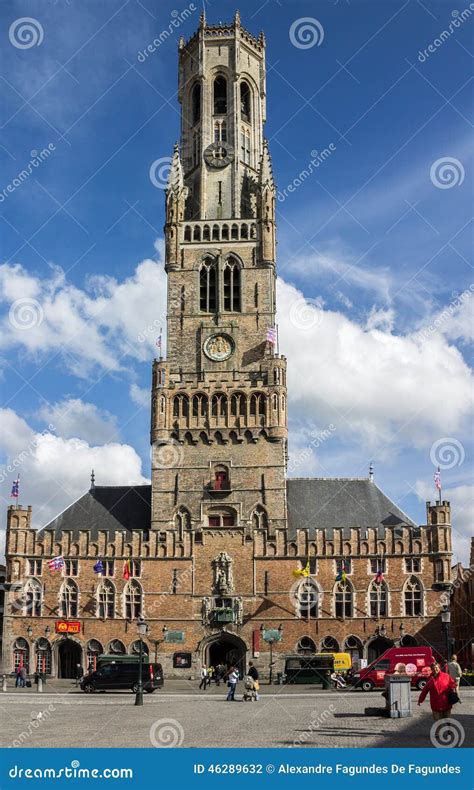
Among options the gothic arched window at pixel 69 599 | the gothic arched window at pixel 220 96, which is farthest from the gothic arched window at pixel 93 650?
the gothic arched window at pixel 220 96

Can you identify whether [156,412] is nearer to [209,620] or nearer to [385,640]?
[209,620]

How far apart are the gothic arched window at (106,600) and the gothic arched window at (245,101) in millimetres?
41318

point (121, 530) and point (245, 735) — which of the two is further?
point (121, 530)

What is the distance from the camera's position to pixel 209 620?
61.8 metres

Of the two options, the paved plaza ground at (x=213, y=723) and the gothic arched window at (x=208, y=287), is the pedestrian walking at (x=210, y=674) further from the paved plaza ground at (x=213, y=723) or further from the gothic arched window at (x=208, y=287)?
the gothic arched window at (x=208, y=287)

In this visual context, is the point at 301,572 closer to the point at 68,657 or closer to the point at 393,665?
the point at 393,665

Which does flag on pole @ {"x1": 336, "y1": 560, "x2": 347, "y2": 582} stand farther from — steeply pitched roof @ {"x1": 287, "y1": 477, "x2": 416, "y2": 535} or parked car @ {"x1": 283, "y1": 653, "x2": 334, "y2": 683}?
parked car @ {"x1": 283, "y1": 653, "x2": 334, "y2": 683}

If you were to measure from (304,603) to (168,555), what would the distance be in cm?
1029

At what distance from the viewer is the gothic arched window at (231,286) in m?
70.4

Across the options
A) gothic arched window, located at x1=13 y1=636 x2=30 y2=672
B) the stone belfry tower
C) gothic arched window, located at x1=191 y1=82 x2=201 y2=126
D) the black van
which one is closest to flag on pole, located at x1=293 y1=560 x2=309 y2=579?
the stone belfry tower

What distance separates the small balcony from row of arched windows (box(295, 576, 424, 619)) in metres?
4.71
